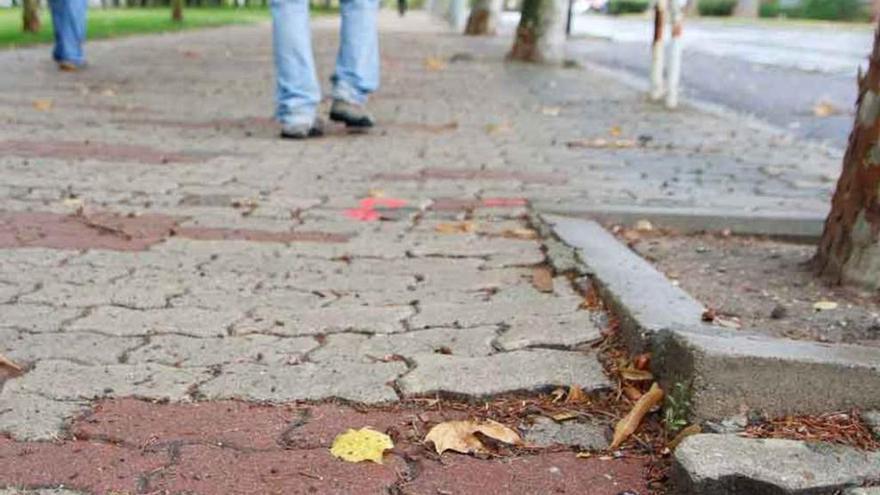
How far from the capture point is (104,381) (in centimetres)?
239

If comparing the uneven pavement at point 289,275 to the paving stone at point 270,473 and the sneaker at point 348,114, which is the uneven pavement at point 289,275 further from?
the sneaker at point 348,114

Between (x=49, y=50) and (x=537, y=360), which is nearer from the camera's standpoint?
(x=537, y=360)

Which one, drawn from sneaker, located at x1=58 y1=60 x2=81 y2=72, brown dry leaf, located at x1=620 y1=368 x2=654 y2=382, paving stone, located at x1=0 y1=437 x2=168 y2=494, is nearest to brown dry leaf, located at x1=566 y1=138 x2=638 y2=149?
brown dry leaf, located at x1=620 y1=368 x2=654 y2=382

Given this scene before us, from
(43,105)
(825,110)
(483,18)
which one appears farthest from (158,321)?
(483,18)

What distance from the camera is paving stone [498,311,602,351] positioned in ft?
8.77

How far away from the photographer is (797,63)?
1563 cm

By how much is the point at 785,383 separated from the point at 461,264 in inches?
60.6

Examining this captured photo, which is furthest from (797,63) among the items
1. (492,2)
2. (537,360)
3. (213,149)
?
(537,360)

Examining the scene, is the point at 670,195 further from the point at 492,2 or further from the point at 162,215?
the point at 492,2

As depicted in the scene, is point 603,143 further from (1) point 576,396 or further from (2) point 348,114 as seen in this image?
(1) point 576,396

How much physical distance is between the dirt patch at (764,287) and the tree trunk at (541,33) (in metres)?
9.76

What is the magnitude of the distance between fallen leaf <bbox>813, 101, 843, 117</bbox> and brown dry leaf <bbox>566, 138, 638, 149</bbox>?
9.90 feet

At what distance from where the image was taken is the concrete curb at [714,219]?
3912 millimetres

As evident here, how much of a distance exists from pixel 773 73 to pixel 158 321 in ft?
40.4
